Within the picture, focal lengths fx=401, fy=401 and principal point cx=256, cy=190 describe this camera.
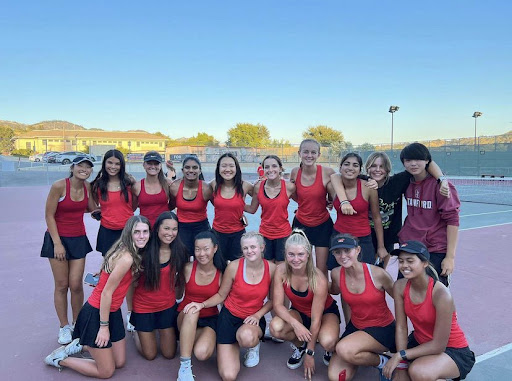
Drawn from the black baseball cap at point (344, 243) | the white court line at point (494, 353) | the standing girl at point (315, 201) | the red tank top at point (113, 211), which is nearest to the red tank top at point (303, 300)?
the black baseball cap at point (344, 243)

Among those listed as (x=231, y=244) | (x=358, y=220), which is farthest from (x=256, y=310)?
(x=358, y=220)

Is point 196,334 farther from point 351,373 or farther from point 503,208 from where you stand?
point 503,208

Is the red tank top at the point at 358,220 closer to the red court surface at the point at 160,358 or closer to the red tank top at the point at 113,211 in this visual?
the red court surface at the point at 160,358

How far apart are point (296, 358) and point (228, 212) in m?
1.67

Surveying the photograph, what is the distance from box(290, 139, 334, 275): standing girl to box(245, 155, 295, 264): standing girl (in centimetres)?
18

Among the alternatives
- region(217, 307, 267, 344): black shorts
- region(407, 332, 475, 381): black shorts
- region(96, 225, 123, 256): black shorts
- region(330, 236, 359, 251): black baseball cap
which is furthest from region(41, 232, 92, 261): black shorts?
region(407, 332, 475, 381): black shorts

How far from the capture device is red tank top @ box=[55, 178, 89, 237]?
12.4 feet

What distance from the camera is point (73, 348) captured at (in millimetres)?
3391

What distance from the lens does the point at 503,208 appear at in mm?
12625

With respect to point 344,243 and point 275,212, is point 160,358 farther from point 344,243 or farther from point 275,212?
point 344,243

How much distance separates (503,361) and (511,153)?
79.7 ft

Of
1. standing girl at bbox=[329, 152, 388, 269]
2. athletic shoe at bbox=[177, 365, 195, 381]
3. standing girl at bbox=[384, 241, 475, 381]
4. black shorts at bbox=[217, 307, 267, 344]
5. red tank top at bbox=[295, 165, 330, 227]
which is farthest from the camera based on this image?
red tank top at bbox=[295, 165, 330, 227]

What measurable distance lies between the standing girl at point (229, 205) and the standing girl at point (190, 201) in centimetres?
14

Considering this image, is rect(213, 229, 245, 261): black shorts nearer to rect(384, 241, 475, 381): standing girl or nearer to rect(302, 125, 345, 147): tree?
rect(384, 241, 475, 381): standing girl
